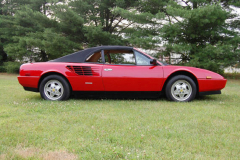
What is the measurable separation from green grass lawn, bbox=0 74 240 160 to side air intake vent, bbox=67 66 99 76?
1.07 meters

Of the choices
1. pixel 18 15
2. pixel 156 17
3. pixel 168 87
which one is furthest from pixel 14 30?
pixel 168 87

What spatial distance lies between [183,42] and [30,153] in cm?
1175

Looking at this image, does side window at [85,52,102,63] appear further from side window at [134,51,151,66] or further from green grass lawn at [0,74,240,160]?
green grass lawn at [0,74,240,160]

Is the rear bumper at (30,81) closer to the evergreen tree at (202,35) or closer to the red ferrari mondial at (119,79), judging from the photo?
the red ferrari mondial at (119,79)

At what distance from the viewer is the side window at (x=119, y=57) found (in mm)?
4715

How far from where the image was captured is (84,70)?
4613 mm

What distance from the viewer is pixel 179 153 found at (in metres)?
1.94

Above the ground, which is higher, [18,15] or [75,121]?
[18,15]

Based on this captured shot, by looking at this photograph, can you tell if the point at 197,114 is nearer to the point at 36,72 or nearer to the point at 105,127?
the point at 105,127

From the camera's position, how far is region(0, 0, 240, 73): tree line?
11.0m

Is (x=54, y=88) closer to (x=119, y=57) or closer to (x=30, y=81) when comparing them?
(x=30, y=81)

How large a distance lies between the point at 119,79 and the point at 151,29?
991cm

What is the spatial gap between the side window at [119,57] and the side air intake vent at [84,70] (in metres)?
0.42

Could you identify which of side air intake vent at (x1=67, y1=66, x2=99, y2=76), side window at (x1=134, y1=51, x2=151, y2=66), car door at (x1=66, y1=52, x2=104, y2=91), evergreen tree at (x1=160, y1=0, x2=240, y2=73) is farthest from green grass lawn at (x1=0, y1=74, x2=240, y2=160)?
evergreen tree at (x1=160, y1=0, x2=240, y2=73)
